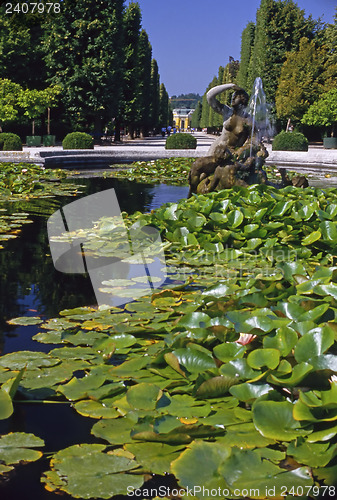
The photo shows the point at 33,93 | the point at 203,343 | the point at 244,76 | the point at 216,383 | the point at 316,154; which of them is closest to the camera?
the point at 216,383

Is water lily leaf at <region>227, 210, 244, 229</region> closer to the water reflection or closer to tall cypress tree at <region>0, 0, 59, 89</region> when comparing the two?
the water reflection

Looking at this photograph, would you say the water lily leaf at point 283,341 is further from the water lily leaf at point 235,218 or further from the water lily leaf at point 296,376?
the water lily leaf at point 235,218

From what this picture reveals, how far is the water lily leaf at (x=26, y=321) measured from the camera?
3543mm

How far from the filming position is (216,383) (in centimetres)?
242

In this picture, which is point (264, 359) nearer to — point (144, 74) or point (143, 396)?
point (143, 396)

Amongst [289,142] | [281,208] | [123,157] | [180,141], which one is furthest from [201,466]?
[289,142]

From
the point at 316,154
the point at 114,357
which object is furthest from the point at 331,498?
the point at 316,154

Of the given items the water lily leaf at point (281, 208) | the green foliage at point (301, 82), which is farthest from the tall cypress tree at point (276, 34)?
the water lily leaf at point (281, 208)

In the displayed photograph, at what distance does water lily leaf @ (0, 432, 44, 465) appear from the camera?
2035mm

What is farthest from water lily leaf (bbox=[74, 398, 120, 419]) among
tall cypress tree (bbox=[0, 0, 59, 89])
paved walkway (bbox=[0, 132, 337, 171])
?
tall cypress tree (bbox=[0, 0, 59, 89])

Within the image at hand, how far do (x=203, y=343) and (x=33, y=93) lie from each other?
25.2 metres

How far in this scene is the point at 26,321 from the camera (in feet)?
11.7

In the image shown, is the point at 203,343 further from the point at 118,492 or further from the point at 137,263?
the point at 137,263

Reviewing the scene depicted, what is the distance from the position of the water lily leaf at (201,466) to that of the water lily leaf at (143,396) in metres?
0.37
